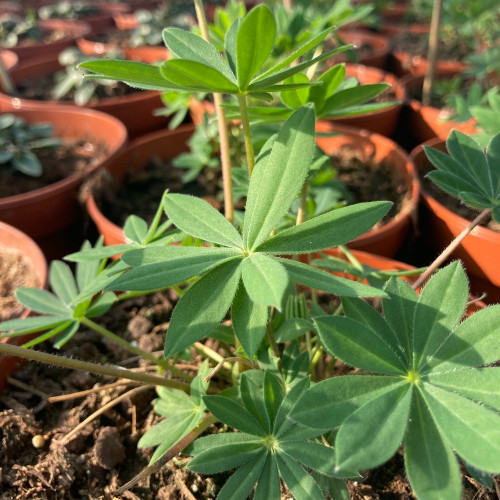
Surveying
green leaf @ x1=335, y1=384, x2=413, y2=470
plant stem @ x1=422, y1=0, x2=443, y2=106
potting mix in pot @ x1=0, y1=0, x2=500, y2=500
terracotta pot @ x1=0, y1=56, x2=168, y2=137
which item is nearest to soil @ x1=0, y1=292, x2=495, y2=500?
potting mix in pot @ x1=0, y1=0, x2=500, y2=500

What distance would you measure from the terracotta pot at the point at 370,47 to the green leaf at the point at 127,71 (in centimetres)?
230

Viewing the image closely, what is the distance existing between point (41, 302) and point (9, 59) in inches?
113

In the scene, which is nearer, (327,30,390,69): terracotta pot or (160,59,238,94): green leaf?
(160,59,238,94): green leaf

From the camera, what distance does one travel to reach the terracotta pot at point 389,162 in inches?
54.9

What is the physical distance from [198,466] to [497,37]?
9.47 ft

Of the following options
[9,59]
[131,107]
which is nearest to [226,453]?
[131,107]

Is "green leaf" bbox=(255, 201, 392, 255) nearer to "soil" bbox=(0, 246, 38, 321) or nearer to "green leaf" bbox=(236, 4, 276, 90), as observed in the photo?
"green leaf" bbox=(236, 4, 276, 90)

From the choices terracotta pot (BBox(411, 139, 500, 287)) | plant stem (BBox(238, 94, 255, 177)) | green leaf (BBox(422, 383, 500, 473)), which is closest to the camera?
green leaf (BBox(422, 383, 500, 473))

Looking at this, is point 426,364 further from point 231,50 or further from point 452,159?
point 231,50

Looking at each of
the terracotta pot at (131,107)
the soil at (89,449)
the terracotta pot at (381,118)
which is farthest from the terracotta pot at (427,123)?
the soil at (89,449)

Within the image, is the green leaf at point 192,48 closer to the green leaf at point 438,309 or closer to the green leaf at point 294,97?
the green leaf at point 294,97

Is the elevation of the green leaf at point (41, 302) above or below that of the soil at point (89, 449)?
above

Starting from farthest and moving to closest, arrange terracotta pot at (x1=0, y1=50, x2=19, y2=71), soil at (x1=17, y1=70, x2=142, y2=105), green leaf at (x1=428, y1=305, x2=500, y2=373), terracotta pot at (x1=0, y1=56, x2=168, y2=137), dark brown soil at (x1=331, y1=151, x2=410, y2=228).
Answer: terracotta pot at (x1=0, y1=50, x2=19, y2=71) → soil at (x1=17, y1=70, x2=142, y2=105) → terracotta pot at (x1=0, y1=56, x2=168, y2=137) → dark brown soil at (x1=331, y1=151, x2=410, y2=228) → green leaf at (x1=428, y1=305, x2=500, y2=373)

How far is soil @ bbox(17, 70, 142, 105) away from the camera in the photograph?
8.82ft
